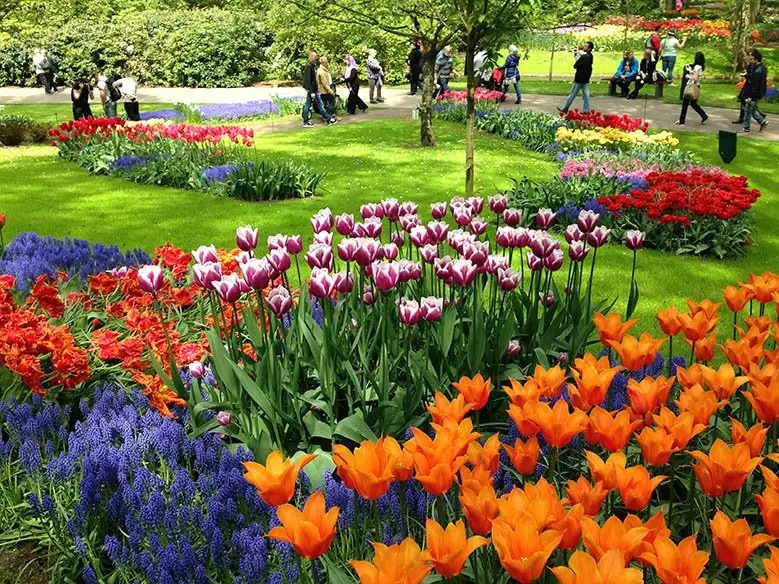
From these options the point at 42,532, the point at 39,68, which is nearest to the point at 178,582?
the point at 42,532

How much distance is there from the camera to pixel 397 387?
362 centimetres

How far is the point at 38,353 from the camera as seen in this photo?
3.84 metres

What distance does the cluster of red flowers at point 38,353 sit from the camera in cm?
363

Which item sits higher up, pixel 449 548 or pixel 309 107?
pixel 309 107

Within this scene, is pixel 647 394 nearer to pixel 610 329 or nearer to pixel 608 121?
pixel 610 329

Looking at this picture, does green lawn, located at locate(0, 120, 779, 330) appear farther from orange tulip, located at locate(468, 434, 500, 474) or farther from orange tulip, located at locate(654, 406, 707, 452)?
orange tulip, located at locate(468, 434, 500, 474)

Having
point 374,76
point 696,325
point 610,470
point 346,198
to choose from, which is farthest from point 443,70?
point 610,470

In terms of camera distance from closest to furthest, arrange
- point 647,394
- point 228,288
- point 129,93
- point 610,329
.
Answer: point 647,394 → point 610,329 → point 228,288 → point 129,93

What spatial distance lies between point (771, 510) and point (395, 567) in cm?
88

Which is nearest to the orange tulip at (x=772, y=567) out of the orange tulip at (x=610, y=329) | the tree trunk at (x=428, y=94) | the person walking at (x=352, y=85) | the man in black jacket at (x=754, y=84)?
the orange tulip at (x=610, y=329)

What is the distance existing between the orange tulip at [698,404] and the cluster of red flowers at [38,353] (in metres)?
2.84

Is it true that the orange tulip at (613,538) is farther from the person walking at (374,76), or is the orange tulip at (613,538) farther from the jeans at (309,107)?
the person walking at (374,76)

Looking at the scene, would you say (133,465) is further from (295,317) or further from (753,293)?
(753,293)

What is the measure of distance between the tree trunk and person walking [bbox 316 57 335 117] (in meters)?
4.99
